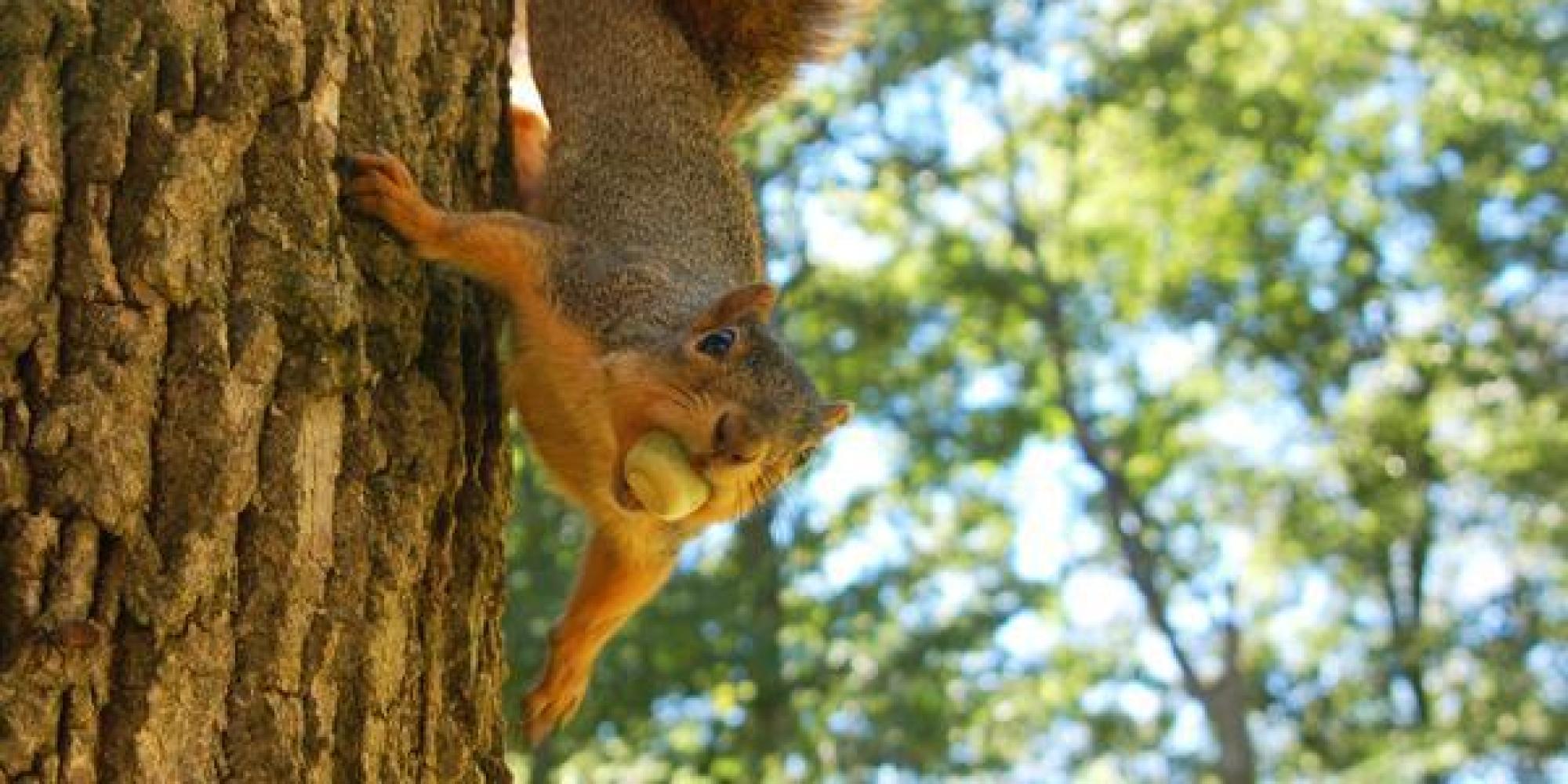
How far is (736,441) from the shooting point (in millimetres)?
3223

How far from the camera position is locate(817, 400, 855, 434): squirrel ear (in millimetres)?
3598

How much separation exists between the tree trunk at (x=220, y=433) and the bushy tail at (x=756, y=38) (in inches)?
74.0

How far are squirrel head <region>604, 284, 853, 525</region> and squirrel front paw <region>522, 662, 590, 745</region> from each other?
1.37 ft

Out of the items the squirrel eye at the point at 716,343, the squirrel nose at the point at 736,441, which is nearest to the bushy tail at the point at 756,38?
the squirrel eye at the point at 716,343

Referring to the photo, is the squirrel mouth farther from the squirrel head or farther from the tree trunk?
the tree trunk

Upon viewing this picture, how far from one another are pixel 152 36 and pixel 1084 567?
17462mm

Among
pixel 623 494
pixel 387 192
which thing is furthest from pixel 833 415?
pixel 387 192

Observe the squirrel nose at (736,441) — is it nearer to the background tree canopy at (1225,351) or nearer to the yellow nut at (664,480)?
the yellow nut at (664,480)

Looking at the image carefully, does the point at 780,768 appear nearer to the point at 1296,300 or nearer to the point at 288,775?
the point at 288,775

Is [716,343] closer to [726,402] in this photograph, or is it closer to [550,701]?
[726,402]

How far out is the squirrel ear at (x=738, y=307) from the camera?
3480 mm

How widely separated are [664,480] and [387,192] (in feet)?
2.46

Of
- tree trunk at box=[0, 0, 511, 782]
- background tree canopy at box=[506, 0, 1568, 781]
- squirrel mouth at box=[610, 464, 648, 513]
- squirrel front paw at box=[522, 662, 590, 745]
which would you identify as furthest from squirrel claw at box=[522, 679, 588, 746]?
background tree canopy at box=[506, 0, 1568, 781]

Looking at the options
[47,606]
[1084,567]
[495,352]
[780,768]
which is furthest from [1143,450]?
[47,606]
